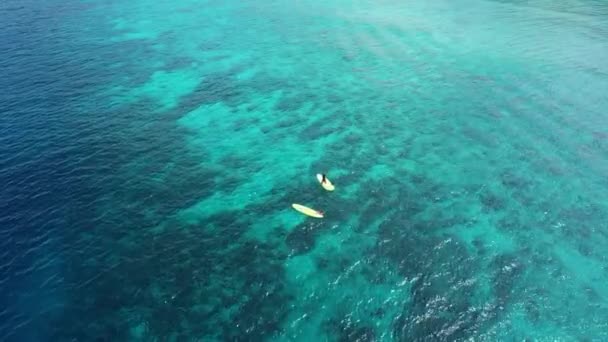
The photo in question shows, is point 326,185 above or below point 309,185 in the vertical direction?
above

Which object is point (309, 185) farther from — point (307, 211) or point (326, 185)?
point (307, 211)

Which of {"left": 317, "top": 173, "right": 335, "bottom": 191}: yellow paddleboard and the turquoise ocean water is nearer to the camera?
the turquoise ocean water

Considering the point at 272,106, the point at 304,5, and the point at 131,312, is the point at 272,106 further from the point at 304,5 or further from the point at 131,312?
the point at 304,5

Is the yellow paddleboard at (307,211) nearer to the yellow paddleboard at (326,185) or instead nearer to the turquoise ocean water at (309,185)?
the turquoise ocean water at (309,185)

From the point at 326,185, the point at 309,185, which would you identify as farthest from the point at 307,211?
the point at 309,185

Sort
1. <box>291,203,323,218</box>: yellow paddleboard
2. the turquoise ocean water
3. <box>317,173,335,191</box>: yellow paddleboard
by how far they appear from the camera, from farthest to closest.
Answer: <box>317,173,335,191</box>: yellow paddleboard → <box>291,203,323,218</box>: yellow paddleboard → the turquoise ocean water

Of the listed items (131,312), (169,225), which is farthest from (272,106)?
(131,312)

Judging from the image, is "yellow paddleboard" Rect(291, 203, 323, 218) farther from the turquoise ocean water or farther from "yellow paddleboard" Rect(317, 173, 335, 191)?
"yellow paddleboard" Rect(317, 173, 335, 191)

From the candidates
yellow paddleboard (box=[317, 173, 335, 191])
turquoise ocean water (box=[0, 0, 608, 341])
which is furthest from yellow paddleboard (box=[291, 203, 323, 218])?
yellow paddleboard (box=[317, 173, 335, 191])

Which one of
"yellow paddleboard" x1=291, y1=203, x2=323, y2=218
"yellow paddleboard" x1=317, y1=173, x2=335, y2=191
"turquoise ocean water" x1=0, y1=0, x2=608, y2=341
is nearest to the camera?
"turquoise ocean water" x1=0, y1=0, x2=608, y2=341
